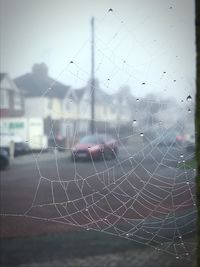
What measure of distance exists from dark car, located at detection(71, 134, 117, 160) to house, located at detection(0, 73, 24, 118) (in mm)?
400

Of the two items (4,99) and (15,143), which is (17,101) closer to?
(4,99)

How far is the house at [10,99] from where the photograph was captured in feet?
7.32

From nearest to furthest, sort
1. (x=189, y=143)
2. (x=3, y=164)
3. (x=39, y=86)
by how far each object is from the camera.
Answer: (x=189, y=143) < (x=39, y=86) < (x=3, y=164)

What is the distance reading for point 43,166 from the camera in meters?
2.30

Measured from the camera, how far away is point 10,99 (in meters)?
2.25

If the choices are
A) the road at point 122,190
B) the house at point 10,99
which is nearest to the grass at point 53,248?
the road at point 122,190

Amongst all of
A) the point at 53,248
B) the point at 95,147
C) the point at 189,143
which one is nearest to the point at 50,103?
the point at 95,147

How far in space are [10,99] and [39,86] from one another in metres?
0.19

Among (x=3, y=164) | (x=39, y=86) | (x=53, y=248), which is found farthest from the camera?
(x=53, y=248)

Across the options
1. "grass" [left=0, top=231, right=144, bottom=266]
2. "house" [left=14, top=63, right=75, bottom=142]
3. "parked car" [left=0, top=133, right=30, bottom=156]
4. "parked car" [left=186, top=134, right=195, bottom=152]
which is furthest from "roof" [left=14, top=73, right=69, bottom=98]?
"grass" [left=0, top=231, right=144, bottom=266]

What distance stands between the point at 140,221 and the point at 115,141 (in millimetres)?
462

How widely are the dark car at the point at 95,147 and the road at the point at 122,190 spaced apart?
0.04m

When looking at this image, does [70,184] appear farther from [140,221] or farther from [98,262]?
[98,262]

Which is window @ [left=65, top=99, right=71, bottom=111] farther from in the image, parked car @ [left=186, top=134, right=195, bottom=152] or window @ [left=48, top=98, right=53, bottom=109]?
parked car @ [left=186, top=134, right=195, bottom=152]
